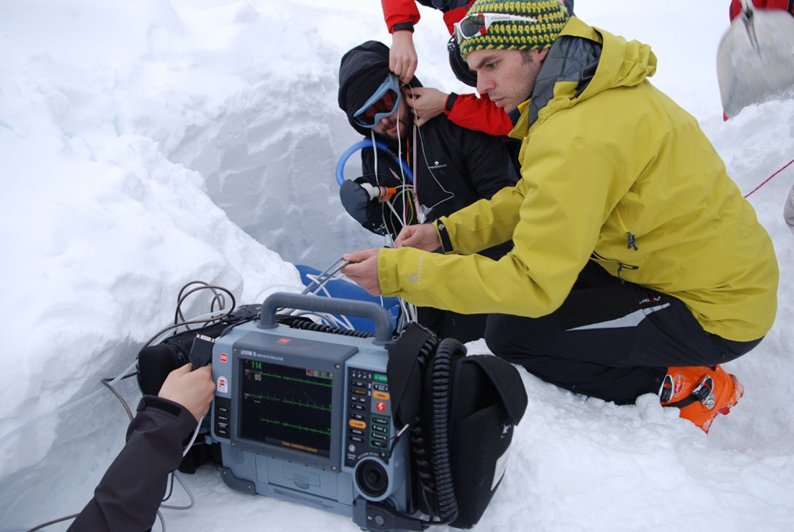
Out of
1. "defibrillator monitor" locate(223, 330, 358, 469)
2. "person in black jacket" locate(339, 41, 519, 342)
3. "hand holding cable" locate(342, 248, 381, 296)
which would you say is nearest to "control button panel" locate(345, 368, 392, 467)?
"defibrillator monitor" locate(223, 330, 358, 469)

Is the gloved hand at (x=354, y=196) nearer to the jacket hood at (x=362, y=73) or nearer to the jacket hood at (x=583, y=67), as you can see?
the jacket hood at (x=362, y=73)

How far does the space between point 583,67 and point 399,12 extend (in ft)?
5.06

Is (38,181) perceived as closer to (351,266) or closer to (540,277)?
(351,266)

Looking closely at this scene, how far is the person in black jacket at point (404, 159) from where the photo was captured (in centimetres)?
272

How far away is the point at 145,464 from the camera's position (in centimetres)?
127

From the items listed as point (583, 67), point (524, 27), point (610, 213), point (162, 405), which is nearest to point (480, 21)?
point (524, 27)

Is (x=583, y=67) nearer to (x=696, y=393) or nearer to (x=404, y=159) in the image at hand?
(x=696, y=393)

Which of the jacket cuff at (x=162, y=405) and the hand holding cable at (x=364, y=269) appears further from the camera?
the hand holding cable at (x=364, y=269)

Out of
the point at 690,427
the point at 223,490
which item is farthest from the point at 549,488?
the point at 223,490

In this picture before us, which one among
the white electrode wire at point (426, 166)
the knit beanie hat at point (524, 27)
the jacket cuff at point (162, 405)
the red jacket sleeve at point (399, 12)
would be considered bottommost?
the jacket cuff at point (162, 405)

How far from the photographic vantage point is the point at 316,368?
4.75ft

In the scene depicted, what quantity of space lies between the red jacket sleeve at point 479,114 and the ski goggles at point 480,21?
969 millimetres

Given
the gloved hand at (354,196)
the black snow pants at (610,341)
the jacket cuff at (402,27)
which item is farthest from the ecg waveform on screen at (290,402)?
the jacket cuff at (402,27)

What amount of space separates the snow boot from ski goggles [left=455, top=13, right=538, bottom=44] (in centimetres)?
137
